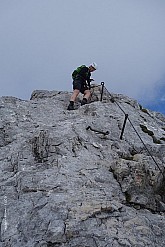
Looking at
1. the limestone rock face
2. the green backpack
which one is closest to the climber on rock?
the green backpack

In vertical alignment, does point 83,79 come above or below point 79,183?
above

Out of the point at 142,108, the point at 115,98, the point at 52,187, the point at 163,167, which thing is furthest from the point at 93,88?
the point at 52,187

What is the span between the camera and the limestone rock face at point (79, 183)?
10406mm

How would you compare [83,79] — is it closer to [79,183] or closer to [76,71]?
[76,71]

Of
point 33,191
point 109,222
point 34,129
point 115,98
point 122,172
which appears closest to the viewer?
point 109,222

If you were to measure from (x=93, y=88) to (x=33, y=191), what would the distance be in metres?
16.2

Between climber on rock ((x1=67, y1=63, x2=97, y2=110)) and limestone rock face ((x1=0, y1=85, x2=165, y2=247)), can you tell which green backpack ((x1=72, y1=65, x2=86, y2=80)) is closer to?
climber on rock ((x1=67, y1=63, x2=97, y2=110))

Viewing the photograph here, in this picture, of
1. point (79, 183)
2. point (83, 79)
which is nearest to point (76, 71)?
point (83, 79)

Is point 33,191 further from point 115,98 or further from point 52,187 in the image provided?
→ point 115,98

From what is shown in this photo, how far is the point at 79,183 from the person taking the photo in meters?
12.9

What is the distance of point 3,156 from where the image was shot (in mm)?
15414

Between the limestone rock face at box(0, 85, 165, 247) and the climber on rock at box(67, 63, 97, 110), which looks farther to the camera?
the climber on rock at box(67, 63, 97, 110)

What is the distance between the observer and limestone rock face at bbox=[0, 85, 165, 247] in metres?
10.4

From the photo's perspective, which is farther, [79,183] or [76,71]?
[76,71]
